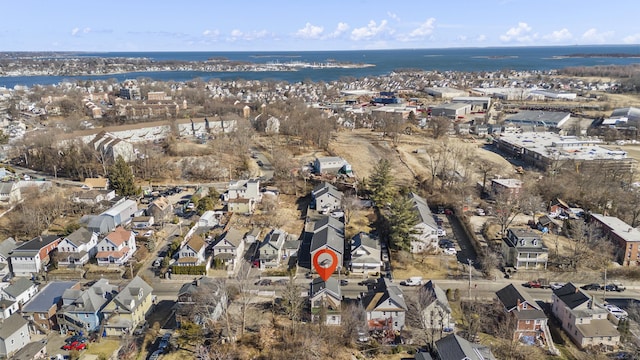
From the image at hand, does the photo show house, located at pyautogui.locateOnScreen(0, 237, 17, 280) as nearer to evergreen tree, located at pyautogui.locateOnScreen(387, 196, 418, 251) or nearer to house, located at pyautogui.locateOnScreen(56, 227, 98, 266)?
house, located at pyautogui.locateOnScreen(56, 227, 98, 266)

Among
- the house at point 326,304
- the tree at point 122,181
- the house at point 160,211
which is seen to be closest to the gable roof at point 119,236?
the house at point 160,211

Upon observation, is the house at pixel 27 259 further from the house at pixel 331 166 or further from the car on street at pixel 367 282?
the house at pixel 331 166

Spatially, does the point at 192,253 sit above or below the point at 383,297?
below

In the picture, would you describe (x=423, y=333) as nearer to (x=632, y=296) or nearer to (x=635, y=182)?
(x=632, y=296)

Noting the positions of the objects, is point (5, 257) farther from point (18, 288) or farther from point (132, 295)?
point (132, 295)

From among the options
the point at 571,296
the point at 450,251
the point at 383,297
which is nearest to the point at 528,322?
the point at 571,296

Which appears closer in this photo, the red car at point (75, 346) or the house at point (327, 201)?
the red car at point (75, 346)
